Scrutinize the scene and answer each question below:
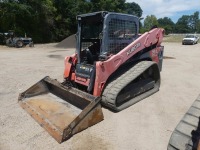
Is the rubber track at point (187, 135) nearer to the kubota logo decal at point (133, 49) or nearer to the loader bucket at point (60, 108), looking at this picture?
the loader bucket at point (60, 108)

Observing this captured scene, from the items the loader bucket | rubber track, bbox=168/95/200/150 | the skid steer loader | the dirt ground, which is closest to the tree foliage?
the dirt ground

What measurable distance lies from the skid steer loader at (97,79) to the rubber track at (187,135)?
1.77 metres

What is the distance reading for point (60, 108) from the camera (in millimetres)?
4980

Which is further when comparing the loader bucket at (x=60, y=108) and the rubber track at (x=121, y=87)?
the rubber track at (x=121, y=87)

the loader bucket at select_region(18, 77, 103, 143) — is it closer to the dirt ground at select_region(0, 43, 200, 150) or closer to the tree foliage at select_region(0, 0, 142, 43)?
the dirt ground at select_region(0, 43, 200, 150)

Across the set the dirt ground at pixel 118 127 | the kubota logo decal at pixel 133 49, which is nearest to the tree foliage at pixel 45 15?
the dirt ground at pixel 118 127

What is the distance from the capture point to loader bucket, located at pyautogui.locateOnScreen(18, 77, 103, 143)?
13.1 ft

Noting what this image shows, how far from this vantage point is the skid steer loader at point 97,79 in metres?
4.39

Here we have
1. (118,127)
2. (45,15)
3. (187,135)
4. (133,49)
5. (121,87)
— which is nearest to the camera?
(187,135)

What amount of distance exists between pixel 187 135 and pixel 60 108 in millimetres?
3017

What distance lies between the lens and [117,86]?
4941 mm

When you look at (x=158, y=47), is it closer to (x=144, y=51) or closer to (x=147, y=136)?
(x=144, y=51)

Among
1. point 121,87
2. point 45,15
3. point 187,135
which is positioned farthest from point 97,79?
point 45,15

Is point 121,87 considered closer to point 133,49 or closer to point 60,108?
point 133,49
